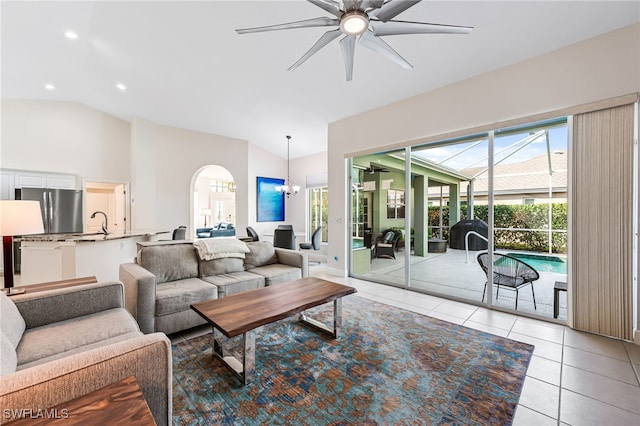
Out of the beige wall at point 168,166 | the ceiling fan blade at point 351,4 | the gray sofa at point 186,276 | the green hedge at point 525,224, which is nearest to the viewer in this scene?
the ceiling fan blade at point 351,4

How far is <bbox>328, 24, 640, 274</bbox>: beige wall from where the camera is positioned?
2600 mm

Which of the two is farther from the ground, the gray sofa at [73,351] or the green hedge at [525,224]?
the green hedge at [525,224]

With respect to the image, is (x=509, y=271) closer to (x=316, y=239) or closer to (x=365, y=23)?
(x=365, y=23)

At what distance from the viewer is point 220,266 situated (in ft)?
11.3

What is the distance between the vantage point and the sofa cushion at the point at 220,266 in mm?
3342

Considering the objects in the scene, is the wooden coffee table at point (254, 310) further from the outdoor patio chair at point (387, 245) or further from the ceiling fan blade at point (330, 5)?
the ceiling fan blade at point (330, 5)

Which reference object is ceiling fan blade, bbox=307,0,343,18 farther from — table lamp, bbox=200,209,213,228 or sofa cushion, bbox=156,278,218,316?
table lamp, bbox=200,209,213,228

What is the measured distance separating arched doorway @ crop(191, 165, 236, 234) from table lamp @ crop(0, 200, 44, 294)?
9.38m

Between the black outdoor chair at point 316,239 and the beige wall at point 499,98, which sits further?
the black outdoor chair at point 316,239

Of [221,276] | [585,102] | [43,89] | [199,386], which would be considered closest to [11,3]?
[43,89]

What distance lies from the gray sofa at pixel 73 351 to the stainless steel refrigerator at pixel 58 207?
4.99m

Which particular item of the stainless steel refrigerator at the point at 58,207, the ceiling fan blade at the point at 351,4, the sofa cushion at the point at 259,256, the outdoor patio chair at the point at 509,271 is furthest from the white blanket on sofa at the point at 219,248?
the stainless steel refrigerator at the point at 58,207
